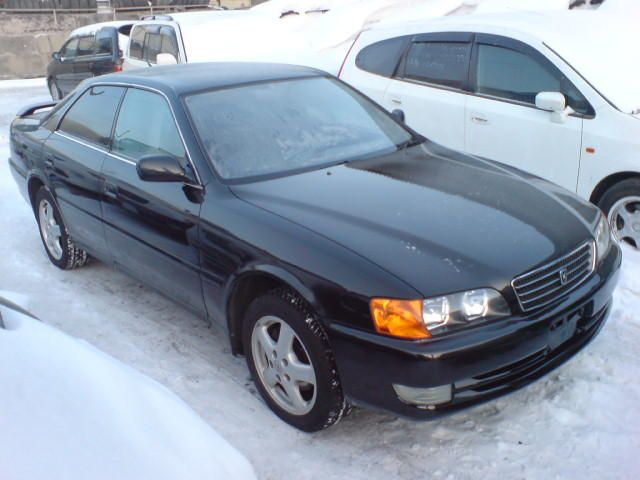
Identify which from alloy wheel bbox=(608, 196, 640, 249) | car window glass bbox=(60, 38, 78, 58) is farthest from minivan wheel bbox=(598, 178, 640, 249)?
car window glass bbox=(60, 38, 78, 58)

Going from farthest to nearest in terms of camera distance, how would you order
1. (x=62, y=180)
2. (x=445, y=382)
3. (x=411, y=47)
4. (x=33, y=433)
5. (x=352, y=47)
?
(x=352, y=47) < (x=411, y=47) < (x=62, y=180) < (x=445, y=382) < (x=33, y=433)

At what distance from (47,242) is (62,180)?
0.80 meters

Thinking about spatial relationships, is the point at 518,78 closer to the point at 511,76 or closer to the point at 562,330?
the point at 511,76

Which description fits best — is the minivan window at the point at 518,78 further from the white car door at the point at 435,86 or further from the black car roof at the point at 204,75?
the black car roof at the point at 204,75

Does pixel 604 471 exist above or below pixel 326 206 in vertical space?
below

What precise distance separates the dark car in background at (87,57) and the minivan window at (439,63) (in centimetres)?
643

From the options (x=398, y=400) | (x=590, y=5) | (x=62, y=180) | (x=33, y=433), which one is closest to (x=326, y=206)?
(x=398, y=400)

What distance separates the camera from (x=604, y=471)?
285cm

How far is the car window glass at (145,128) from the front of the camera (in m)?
3.84

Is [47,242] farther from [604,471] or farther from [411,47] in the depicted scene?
[604,471]

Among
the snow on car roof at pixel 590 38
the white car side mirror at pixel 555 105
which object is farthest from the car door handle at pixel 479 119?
the snow on car roof at pixel 590 38

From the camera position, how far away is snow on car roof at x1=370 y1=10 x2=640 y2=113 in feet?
16.6

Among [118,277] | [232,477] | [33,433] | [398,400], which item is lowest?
[118,277]

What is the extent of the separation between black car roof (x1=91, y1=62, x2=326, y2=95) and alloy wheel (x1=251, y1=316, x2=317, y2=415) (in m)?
1.53
